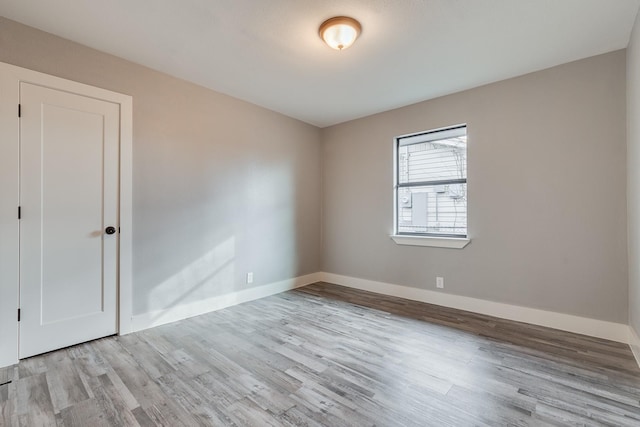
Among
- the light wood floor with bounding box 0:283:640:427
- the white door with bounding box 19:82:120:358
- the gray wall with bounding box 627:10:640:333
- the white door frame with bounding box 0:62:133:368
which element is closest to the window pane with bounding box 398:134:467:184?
the gray wall with bounding box 627:10:640:333

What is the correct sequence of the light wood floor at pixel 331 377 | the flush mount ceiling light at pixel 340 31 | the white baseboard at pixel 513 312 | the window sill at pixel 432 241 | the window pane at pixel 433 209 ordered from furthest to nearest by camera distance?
1. the window pane at pixel 433 209
2. the window sill at pixel 432 241
3. the white baseboard at pixel 513 312
4. the flush mount ceiling light at pixel 340 31
5. the light wood floor at pixel 331 377

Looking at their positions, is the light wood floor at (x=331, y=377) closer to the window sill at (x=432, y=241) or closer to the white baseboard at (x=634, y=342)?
the white baseboard at (x=634, y=342)

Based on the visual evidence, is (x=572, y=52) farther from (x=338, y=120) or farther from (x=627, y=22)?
(x=338, y=120)

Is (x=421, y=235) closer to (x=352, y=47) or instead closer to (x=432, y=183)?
(x=432, y=183)

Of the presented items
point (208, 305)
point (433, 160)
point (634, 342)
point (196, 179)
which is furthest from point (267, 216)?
point (634, 342)

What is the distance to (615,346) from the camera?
2455mm

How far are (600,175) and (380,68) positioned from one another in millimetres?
2266

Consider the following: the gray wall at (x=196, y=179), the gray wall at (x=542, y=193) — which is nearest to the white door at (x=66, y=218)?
the gray wall at (x=196, y=179)

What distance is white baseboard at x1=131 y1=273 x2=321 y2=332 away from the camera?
9.46 ft

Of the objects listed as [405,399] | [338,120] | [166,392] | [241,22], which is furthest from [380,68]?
[166,392]

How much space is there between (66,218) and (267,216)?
7.03 feet

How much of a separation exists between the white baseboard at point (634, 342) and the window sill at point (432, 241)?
1.44 metres

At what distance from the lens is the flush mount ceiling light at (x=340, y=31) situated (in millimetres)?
2168

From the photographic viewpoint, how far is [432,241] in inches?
143
